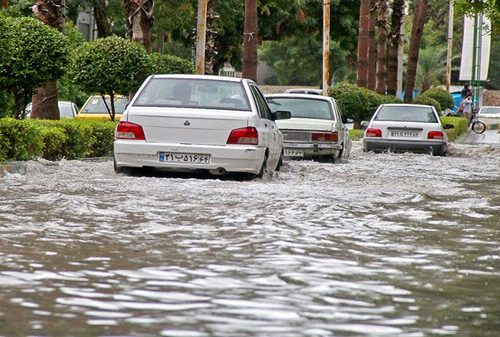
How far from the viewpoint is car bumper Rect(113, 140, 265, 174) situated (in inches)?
614

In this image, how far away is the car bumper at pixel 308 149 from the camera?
23.8 metres

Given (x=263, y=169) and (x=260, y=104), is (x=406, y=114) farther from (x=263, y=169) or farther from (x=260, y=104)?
(x=263, y=169)

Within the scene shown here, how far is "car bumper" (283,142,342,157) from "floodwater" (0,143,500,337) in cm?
802

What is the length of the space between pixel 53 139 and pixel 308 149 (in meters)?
6.04

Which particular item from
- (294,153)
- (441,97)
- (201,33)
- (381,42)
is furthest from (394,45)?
(294,153)

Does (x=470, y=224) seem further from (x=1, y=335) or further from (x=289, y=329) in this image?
(x=1, y=335)

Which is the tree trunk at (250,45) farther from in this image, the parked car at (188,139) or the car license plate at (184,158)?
the car license plate at (184,158)

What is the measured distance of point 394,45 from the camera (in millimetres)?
51656

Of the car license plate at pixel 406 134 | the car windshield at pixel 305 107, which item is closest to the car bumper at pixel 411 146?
the car license plate at pixel 406 134

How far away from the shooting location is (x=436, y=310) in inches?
270

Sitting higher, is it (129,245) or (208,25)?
(208,25)

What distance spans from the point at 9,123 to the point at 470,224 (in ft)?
24.6

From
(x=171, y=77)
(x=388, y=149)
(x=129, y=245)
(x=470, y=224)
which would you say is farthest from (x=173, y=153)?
(x=388, y=149)

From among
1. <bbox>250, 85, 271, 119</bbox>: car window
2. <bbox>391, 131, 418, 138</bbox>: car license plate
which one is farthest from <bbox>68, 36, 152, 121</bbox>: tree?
<bbox>250, 85, 271, 119</bbox>: car window
